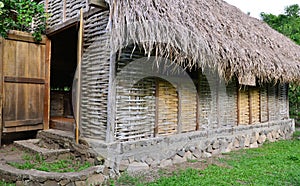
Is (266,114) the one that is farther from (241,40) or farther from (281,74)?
(241,40)

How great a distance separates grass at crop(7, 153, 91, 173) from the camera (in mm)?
3523

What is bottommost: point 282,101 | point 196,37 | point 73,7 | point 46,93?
point 282,101

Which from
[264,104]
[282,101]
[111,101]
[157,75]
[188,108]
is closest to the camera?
[111,101]

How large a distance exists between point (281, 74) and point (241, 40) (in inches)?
58.6

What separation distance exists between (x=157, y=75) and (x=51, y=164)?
208 centimetres

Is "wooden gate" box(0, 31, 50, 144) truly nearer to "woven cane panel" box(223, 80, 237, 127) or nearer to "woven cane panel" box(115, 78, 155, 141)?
"woven cane panel" box(115, 78, 155, 141)

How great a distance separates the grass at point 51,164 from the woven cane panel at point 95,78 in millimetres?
428

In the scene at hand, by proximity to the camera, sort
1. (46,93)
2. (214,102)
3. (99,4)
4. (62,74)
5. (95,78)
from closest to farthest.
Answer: (99,4)
(95,78)
(46,93)
(214,102)
(62,74)

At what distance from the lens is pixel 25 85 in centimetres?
460

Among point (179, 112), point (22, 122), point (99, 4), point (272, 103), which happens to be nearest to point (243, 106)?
point (272, 103)

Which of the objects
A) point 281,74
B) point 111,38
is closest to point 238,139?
point 281,74

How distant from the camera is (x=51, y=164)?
374 cm

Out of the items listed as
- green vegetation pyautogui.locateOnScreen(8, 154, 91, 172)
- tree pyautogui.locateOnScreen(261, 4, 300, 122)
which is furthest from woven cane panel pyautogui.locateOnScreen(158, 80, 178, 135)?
tree pyautogui.locateOnScreen(261, 4, 300, 122)

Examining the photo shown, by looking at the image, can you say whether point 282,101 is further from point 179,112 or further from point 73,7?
point 73,7
